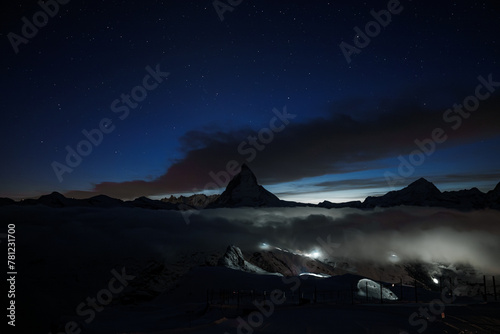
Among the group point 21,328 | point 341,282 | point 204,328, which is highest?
point 204,328

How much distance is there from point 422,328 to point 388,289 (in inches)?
3545

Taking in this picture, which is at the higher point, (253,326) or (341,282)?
(253,326)

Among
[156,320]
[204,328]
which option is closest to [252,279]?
[156,320]

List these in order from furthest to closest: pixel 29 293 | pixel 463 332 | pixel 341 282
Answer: pixel 29 293, pixel 341 282, pixel 463 332

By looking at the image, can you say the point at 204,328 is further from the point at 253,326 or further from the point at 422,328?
the point at 422,328

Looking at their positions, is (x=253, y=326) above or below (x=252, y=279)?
above

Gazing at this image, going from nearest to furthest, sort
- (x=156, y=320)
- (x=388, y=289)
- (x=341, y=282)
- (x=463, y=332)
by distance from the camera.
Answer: (x=463, y=332) < (x=156, y=320) < (x=388, y=289) < (x=341, y=282)

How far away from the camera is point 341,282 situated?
130000mm

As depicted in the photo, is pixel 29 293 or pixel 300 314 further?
pixel 29 293

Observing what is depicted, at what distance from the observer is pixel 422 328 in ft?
104

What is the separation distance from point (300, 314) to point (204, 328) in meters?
12.0

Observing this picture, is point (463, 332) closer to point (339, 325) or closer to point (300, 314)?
point (339, 325)

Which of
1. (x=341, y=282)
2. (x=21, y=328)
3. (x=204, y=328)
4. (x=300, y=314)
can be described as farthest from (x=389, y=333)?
(x=21, y=328)

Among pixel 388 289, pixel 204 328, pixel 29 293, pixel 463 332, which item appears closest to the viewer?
pixel 463 332
